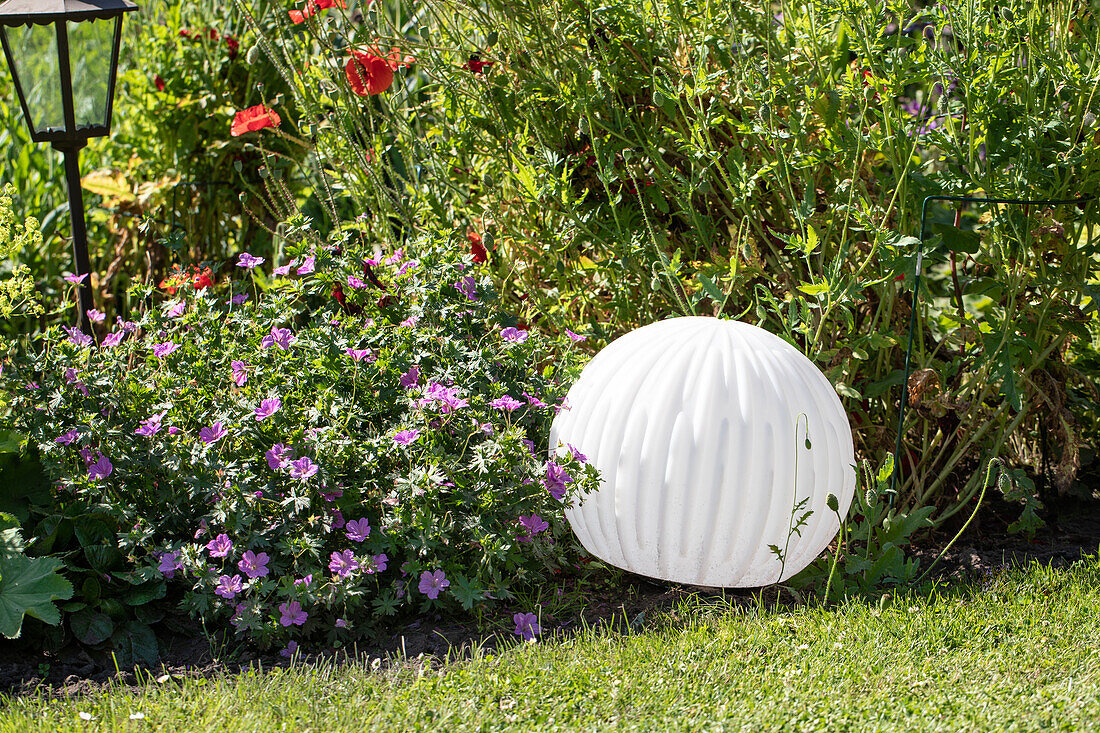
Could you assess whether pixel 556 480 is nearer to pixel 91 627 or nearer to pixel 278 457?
pixel 278 457

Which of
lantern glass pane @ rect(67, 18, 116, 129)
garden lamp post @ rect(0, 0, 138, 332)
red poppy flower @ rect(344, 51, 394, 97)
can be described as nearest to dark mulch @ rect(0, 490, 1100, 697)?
garden lamp post @ rect(0, 0, 138, 332)

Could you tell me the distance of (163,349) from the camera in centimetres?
271

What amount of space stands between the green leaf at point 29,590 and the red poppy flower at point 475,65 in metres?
1.78

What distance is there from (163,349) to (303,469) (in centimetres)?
62

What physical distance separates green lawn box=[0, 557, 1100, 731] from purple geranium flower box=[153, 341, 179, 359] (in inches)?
33.3

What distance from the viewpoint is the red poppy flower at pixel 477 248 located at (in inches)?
137

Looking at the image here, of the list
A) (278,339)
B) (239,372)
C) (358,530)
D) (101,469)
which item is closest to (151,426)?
(101,469)

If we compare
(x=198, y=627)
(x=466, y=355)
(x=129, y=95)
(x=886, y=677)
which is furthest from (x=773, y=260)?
(x=129, y=95)

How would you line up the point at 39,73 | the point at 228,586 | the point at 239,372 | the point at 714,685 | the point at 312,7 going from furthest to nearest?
1. the point at 39,73
2. the point at 312,7
3. the point at 239,372
4. the point at 228,586
5. the point at 714,685

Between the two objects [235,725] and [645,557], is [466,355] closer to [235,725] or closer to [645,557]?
[645,557]

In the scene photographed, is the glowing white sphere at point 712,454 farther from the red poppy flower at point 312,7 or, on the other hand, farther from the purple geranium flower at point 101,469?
the red poppy flower at point 312,7

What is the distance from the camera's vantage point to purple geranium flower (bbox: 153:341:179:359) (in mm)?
2705

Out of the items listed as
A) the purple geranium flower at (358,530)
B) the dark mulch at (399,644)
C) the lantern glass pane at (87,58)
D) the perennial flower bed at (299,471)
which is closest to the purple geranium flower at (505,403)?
the perennial flower bed at (299,471)

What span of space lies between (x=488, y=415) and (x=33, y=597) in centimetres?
110
